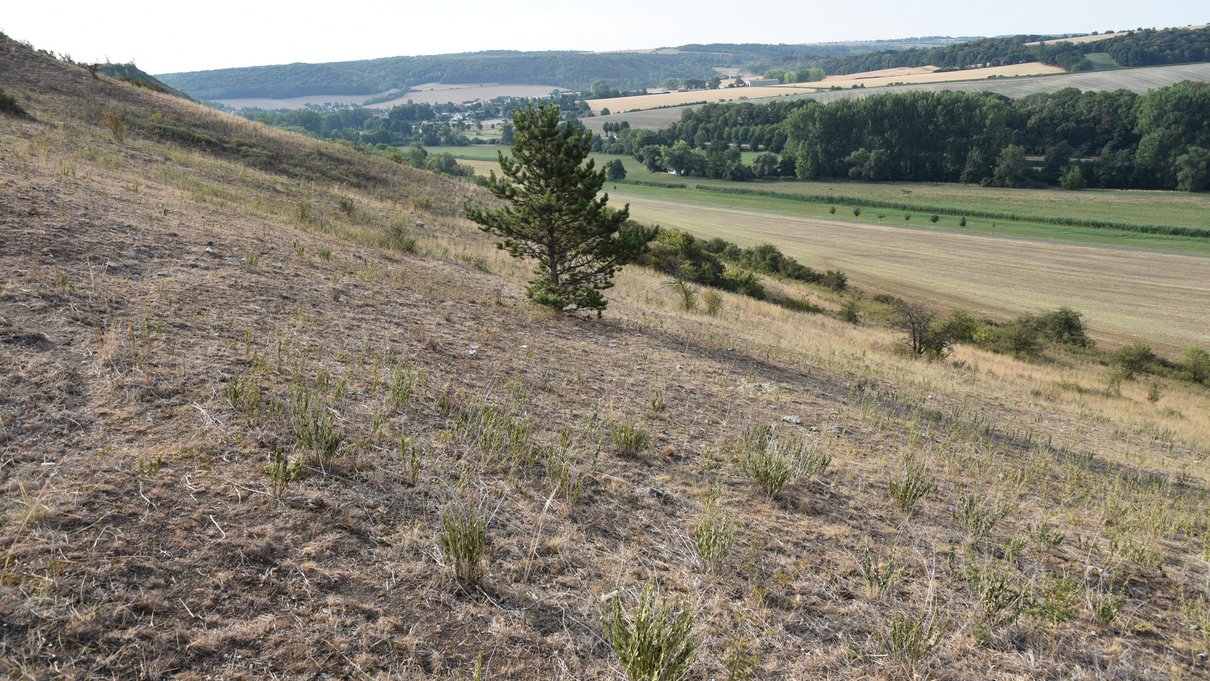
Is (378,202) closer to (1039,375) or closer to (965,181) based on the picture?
(1039,375)

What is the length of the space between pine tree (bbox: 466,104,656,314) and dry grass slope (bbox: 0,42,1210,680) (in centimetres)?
251

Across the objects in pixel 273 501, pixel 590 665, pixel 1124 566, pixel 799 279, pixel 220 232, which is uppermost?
pixel 220 232

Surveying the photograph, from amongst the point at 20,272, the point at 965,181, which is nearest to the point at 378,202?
the point at 20,272

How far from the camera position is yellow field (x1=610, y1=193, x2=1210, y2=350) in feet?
134

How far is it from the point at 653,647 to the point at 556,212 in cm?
1175

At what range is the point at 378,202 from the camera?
28.0 m

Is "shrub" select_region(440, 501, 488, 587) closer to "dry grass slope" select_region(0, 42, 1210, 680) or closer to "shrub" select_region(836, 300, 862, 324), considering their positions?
"dry grass slope" select_region(0, 42, 1210, 680)

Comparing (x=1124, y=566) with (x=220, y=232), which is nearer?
(x=1124, y=566)

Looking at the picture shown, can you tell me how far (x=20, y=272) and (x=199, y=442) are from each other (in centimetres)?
497

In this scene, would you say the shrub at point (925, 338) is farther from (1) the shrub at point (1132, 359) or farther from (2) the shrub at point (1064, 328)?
(2) the shrub at point (1064, 328)

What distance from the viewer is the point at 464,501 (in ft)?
17.8

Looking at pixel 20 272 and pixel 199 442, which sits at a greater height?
pixel 20 272

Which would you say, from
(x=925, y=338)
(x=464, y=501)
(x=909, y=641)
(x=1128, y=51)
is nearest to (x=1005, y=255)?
(x=925, y=338)

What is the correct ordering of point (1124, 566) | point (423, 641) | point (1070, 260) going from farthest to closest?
point (1070, 260)
point (1124, 566)
point (423, 641)
